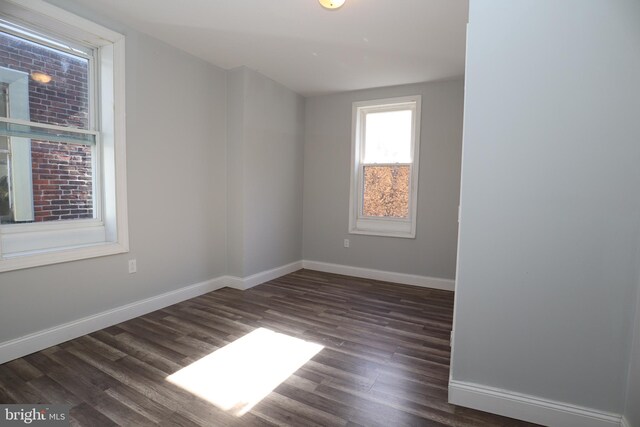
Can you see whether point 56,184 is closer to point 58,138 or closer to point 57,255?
point 58,138

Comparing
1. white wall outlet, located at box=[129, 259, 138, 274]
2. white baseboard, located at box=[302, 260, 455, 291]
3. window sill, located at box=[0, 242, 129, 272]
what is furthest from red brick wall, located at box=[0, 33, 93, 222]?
white baseboard, located at box=[302, 260, 455, 291]

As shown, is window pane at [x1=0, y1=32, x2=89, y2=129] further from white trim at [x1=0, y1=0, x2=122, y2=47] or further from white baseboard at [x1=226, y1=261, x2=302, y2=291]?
white baseboard at [x1=226, y1=261, x2=302, y2=291]

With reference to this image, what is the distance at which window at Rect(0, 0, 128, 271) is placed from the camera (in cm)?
217

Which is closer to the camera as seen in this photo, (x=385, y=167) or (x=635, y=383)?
(x=635, y=383)

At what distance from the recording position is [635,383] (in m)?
1.40

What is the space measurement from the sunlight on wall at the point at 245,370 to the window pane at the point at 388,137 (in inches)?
109

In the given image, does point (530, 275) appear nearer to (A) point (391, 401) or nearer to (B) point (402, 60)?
(A) point (391, 401)

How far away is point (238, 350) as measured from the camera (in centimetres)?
231

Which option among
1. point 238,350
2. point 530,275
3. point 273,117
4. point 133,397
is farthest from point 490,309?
point 273,117

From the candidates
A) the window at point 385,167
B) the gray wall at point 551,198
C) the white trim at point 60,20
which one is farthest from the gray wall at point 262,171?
the gray wall at point 551,198

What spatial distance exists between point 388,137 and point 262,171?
5.82ft

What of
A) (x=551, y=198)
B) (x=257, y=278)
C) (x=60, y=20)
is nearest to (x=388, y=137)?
(x=257, y=278)

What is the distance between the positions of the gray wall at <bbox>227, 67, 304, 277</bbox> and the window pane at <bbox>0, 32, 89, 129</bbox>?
1457mm

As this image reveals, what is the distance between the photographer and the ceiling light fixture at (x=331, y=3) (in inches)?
87.9
